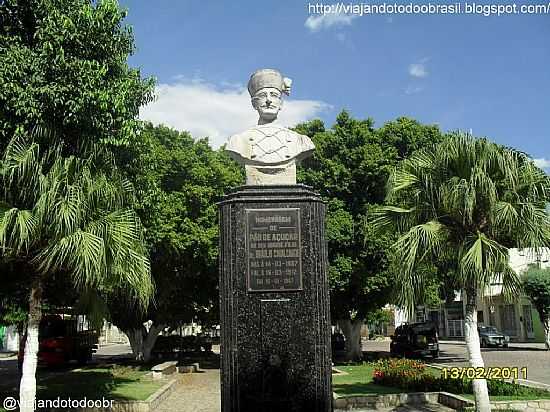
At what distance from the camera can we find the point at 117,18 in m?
10.9

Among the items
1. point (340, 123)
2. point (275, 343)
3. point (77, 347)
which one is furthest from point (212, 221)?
point (275, 343)

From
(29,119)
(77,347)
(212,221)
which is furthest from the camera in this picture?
(77,347)

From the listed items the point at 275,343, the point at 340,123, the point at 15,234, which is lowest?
the point at 275,343

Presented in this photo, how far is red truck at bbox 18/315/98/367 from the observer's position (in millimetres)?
24016

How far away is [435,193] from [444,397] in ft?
15.6

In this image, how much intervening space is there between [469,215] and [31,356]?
26.3ft

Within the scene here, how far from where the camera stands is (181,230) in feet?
69.5

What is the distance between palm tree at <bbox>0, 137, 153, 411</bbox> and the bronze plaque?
9.86 feet

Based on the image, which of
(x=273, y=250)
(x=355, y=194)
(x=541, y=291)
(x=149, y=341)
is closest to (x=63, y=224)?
(x=273, y=250)

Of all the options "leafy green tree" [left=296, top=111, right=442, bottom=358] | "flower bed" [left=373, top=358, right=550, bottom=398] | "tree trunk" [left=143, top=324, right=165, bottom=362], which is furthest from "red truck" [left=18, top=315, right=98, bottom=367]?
"flower bed" [left=373, top=358, right=550, bottom=398]

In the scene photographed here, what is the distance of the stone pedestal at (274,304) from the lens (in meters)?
6.91

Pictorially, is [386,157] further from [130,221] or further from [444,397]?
[130,221]

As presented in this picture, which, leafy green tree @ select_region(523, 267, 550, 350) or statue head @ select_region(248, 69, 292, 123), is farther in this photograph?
leafy green tree @ select_region(523, 267, 550, 350)

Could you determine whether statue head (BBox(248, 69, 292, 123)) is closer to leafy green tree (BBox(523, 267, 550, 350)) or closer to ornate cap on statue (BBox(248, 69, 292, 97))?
ornate cap on statue (BBox(248, 69, 292, 97))
